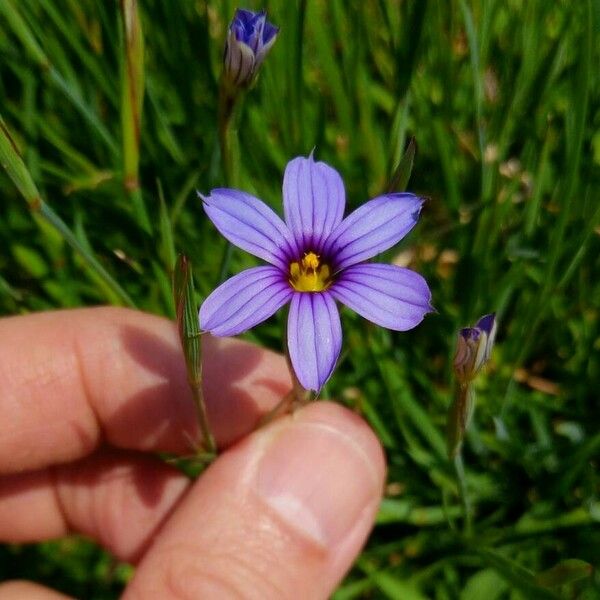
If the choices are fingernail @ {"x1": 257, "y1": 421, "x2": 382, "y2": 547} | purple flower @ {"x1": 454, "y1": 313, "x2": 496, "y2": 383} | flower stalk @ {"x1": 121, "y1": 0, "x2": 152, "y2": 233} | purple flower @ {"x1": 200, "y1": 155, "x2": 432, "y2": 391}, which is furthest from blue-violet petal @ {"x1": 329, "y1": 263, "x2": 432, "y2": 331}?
flower stalk @ {"x1": 121, "y1": 0, "x2": 152, "y2": 233}

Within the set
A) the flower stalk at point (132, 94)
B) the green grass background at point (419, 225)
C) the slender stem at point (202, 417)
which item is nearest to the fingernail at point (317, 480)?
the slender stem at point (202, 417)

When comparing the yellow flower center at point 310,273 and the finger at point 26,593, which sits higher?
the yellow flower center at point 310,273

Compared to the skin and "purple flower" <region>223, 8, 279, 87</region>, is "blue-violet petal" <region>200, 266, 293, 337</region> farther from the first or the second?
the skin

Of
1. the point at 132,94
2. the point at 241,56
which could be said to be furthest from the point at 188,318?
the point at 132,94

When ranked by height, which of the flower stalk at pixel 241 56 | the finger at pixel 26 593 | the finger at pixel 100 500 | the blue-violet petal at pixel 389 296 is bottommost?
the finger at pixel 100 500

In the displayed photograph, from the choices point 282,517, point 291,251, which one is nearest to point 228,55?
point 291,251

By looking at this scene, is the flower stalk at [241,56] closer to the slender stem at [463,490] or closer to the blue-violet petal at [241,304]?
the blue-violet petal at [241,304]
